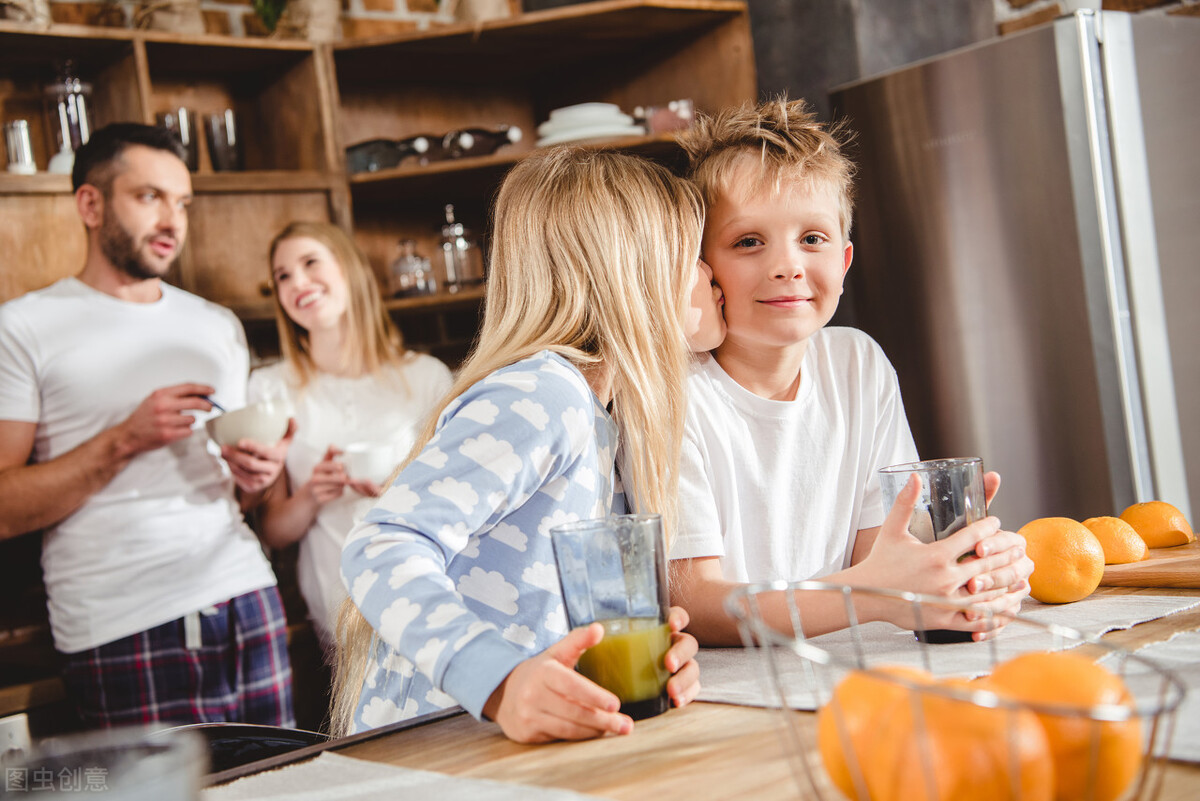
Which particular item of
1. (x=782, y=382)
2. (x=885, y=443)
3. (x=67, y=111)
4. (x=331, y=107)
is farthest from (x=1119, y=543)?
(x=67, y=111)

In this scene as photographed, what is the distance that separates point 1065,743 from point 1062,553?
504 millimetres

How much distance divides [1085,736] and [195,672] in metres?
1.94

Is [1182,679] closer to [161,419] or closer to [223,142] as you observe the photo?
[161,419]

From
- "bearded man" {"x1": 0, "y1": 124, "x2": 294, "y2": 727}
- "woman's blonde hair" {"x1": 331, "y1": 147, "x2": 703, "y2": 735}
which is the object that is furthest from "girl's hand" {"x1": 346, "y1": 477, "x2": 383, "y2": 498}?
"woman's blonde hair" {"x1": 331, "y1": 147, "x2": 703, "y2": 735}

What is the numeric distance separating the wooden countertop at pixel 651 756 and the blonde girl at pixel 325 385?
1.59 meters

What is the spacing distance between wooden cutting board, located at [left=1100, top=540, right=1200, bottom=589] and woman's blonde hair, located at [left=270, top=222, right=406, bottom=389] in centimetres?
172

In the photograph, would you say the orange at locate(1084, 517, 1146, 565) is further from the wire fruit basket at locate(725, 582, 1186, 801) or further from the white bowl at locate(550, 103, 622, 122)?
the white bowl at locate(550, 103, 622, 122)

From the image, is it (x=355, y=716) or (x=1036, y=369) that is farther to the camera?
(x=1036, y=369)

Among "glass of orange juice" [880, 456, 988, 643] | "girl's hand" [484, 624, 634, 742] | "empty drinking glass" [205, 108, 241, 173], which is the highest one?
"empty drinking glass" [205, 108, 241, 173]

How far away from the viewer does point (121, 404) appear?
2080mm

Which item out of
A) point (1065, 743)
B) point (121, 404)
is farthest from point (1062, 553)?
point (121, 404)

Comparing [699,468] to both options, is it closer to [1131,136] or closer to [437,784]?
[437,784]

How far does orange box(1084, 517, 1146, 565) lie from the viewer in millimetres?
1005

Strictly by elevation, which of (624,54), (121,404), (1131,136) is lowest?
A: (121,404)
